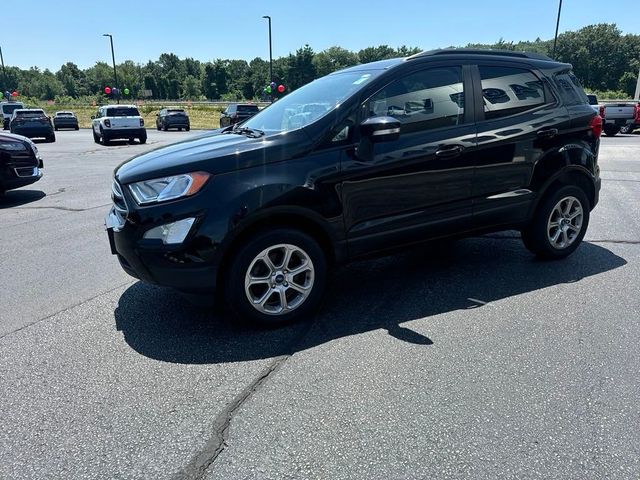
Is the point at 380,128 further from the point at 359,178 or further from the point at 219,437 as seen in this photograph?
the point at 219,437

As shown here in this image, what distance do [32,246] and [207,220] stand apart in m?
3.73

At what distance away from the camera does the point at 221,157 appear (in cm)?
350

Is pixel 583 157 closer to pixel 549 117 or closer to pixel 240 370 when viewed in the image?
pixel 549 117

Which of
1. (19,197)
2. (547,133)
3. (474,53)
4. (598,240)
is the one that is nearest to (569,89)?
(547,133)

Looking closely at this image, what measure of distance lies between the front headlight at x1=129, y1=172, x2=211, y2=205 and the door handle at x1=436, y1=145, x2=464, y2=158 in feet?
6.36

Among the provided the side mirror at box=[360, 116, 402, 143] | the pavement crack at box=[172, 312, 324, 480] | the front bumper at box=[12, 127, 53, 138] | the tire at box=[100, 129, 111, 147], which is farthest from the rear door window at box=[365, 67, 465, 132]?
the front bumper at box=[12, 127, 53, 138]

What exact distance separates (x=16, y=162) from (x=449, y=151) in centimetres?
758

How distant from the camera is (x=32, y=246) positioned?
5.97m

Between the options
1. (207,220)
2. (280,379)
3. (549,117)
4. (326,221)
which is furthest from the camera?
(549,117)

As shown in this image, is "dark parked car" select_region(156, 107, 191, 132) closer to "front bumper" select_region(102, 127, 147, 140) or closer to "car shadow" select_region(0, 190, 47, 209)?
Answer: "front bumper" select_region(102, 127, 147, 140)

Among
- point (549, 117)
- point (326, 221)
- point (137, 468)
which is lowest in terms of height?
point (137, 468)

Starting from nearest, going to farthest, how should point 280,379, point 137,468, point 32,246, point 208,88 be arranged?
point 137,468
point 280,379
point 32,246
point 208,88

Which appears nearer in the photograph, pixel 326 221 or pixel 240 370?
pixel 240 370

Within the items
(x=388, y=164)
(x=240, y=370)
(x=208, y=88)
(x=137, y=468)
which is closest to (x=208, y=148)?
(x=388, y=164)
